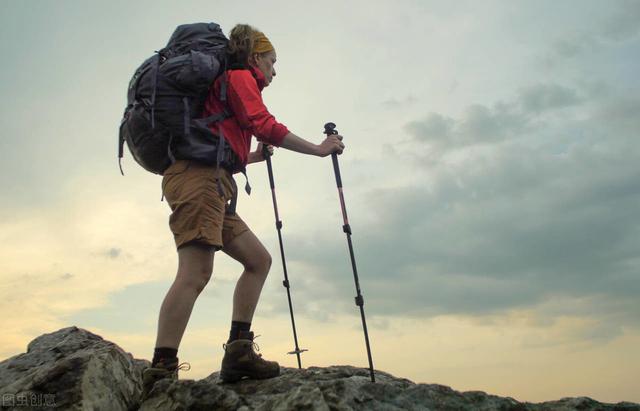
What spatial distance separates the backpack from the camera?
21.1 feet

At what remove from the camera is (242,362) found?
682 centimetres

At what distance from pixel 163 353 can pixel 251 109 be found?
111 inches

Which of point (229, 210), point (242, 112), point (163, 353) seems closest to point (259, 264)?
point (229, 210)

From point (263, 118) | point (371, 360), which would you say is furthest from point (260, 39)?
point (371, 360)

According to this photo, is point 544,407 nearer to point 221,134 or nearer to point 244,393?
point 244,393

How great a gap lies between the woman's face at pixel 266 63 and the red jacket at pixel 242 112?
15.2 inches

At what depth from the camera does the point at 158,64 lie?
6.68 metres

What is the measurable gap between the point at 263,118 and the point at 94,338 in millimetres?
4547

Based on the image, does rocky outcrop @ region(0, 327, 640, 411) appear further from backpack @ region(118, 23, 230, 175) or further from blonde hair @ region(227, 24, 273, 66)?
blonde hair @ region(227, 24, 273, 66)

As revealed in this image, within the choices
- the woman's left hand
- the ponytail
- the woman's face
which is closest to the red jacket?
the ponytail

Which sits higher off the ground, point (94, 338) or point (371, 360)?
point (94, 338)

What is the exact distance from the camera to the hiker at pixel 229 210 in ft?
20.2

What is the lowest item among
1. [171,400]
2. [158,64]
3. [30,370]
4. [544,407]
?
[544,407]

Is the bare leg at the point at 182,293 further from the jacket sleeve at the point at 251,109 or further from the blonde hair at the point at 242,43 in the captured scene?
the blonde hair at the point at 242,43
